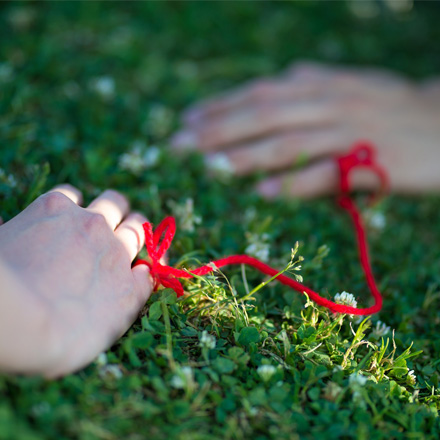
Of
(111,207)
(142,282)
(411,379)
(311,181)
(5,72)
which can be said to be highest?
(5,72)

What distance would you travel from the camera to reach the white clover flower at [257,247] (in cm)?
168

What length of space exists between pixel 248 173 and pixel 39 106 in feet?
3.39

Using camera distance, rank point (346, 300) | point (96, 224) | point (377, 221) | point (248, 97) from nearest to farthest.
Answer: point (96, 224), point (346, 300), point (377, 221), point (248, 97)

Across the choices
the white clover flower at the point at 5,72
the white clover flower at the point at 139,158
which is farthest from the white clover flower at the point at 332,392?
the white clover flower at the point at 5,72

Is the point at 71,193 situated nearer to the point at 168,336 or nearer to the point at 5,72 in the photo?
the point at 168,336

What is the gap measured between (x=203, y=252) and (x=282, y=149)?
3.00 ft

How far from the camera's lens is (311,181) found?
7.60ft

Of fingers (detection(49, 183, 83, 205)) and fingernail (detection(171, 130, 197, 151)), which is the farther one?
fingernail (detection(171, 130, 197, 151))

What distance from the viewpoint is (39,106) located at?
2248 millimetres

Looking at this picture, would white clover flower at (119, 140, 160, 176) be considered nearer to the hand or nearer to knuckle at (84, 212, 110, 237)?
the hand

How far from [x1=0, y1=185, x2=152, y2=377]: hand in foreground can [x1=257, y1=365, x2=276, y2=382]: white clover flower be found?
38 cm

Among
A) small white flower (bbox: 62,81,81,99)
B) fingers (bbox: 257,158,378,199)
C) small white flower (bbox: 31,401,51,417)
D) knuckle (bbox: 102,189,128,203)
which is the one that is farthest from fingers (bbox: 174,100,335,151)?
small white flower (bbox: 31,401,51,417)

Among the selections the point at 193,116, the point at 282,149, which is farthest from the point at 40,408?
the point at 193,116

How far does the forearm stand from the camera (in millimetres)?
1057
